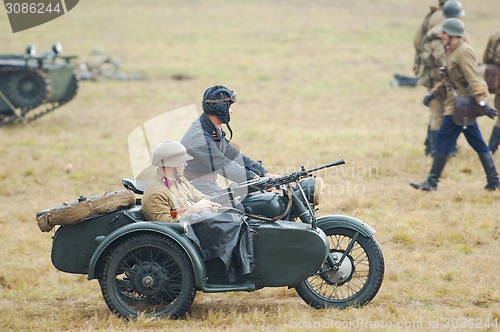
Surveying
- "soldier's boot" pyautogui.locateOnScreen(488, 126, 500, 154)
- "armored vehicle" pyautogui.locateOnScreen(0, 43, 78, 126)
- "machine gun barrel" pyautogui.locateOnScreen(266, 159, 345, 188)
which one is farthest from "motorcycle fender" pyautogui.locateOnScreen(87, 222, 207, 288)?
"armored vehicle" pyautogui.locateOnScreen(0, 43, 78, 126)

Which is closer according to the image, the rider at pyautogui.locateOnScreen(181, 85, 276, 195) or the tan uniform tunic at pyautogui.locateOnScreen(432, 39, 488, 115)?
the rider at pyautogui.locateOnScreen(181, 85, 276, 195)

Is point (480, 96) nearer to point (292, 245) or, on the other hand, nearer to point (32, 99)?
point (292, 245)

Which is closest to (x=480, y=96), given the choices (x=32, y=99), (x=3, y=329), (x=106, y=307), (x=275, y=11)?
(x=106, y=307)

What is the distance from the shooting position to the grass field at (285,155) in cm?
742

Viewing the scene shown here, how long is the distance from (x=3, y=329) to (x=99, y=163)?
7561 mm

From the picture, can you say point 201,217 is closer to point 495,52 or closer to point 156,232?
point 156,232

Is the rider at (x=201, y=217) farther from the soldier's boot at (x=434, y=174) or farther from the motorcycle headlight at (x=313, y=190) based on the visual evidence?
the soldier's boot at (x=434, y=174)

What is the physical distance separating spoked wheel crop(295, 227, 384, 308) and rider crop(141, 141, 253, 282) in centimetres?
67

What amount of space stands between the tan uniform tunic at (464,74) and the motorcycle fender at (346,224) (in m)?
4.56

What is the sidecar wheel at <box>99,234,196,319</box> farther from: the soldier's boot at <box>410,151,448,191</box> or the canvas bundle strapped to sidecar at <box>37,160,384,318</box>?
the soldier's boot at <box>410,151,448,191</box>

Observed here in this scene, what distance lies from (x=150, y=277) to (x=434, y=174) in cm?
591

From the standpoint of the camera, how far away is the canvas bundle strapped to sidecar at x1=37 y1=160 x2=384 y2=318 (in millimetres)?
6852

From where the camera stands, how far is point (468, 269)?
27.8 feet

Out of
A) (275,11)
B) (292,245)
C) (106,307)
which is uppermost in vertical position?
(292,245)
